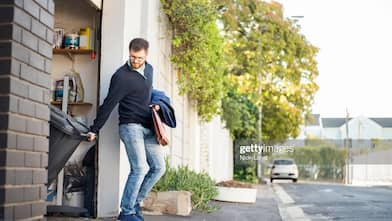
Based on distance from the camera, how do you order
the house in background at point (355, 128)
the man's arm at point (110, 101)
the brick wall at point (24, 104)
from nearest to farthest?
the brick wall at point (24, 104), the man's arm at point (110, 101), the house in background at point (355, 128)

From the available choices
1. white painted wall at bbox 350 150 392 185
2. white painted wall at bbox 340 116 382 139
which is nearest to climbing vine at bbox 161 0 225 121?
white painted wall at bbox 340 116 382 139

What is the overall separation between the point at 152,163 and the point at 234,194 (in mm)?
5503

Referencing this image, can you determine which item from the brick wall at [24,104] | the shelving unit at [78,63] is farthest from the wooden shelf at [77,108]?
the brick wall at [24,104]

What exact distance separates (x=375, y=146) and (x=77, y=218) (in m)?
30.1

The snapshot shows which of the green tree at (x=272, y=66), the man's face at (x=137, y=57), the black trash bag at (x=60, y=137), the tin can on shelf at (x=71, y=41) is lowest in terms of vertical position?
the black trash bag at (x=60, y=137)

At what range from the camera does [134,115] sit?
17.8 ft

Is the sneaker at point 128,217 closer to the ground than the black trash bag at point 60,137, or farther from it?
closer to the ground

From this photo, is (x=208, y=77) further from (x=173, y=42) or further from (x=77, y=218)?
(x=77, y=218)

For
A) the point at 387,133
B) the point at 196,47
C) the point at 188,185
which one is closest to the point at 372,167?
the point at 387,133

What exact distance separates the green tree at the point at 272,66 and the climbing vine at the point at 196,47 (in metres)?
8.53

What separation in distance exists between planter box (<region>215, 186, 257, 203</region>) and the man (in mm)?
A: 5422

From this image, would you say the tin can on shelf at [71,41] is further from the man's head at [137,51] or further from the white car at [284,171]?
the white car at [284,171]

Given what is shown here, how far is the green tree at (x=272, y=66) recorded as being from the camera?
23062mm

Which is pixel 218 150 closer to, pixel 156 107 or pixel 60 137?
pixel 156 107
